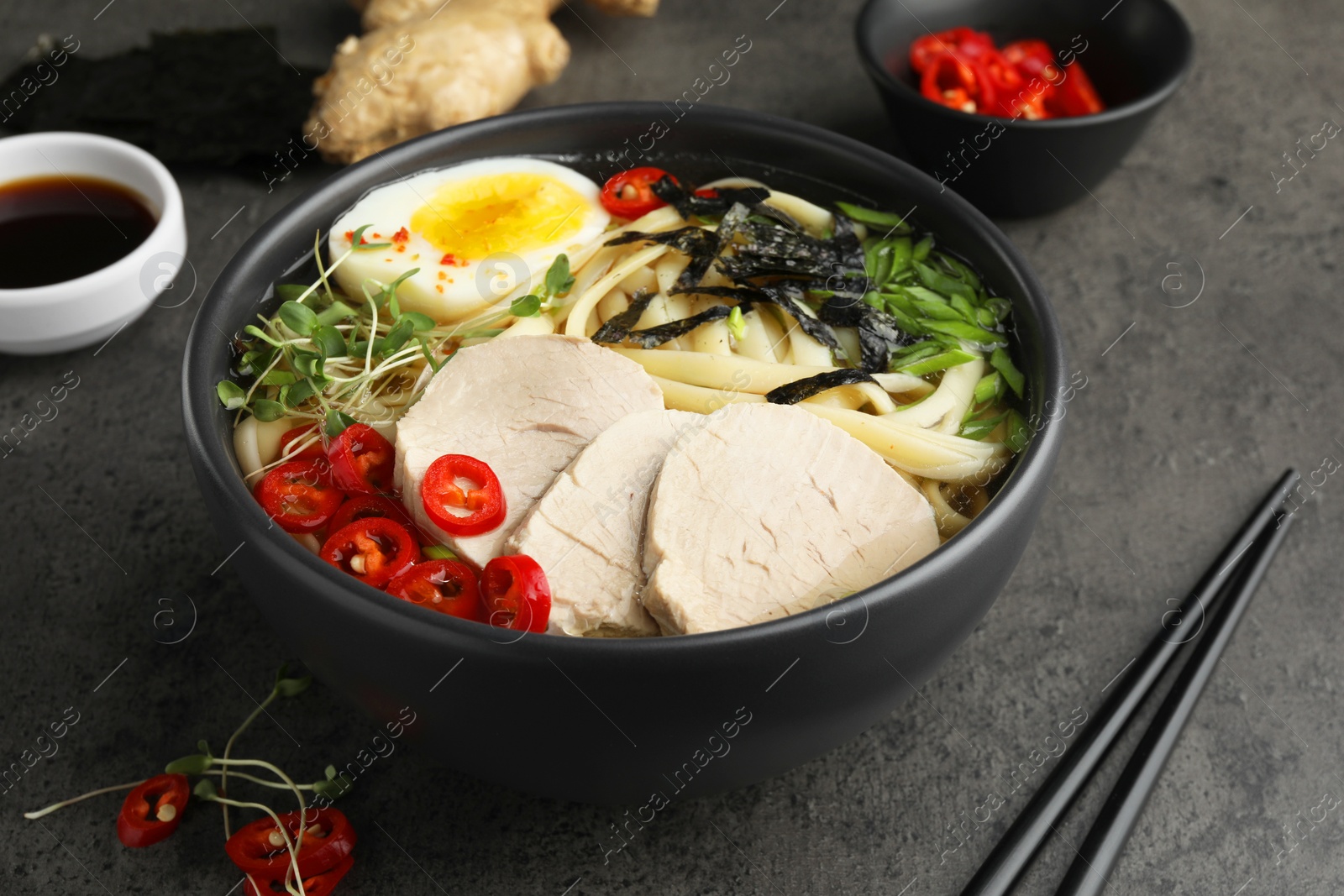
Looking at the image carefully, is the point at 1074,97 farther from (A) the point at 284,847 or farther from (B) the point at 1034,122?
(A) the point at 284,847

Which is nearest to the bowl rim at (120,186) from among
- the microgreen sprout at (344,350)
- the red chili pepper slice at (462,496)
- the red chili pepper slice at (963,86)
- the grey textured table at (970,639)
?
the grey textured table at (970,639)

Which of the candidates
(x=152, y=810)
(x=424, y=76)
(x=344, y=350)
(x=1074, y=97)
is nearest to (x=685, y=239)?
(x=344, y=350)

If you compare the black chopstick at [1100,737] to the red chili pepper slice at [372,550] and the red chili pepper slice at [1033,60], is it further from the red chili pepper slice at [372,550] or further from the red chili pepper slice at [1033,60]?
the red chili pepper slice at [1033,60]

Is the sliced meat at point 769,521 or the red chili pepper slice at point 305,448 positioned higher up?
the sliced meat at point 769,521

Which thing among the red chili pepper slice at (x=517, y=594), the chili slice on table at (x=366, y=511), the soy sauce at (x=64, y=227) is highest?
the red chili pepper slice at (x=517, y=594)

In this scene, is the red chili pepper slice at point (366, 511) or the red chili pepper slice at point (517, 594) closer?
the red chili pepper slice at point (517, 594)

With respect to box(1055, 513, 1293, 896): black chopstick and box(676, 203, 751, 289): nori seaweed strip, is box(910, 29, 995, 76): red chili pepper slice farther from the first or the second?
box(1055, 513, 1293, 896): black chopstick

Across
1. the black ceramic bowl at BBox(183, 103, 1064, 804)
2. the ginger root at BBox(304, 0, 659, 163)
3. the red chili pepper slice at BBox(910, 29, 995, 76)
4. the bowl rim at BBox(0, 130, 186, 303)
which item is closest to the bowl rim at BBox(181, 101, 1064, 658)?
the black ceramic bowl at BBox(183, 103, 1064, 804)
